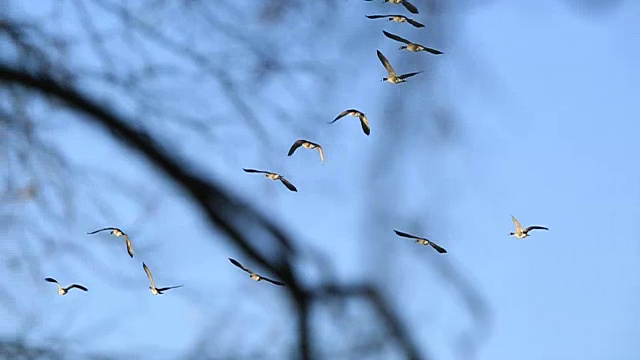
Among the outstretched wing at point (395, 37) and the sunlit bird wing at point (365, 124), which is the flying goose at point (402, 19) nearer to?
the outstretched wing at point (395, 37)

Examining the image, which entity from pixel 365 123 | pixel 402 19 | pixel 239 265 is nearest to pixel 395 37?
pixel 402 19

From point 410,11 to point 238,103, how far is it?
0.63 metres

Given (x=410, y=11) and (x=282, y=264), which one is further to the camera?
(x=282, y=264)

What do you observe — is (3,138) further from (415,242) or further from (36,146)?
(415,242)

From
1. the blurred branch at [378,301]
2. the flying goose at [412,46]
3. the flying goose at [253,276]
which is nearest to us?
the flying goose at [412,46]

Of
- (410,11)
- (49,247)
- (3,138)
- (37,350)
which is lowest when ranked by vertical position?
(37,350)

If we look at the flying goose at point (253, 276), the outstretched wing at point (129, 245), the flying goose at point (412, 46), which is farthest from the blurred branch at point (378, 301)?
the flying goose at point (412, 46)

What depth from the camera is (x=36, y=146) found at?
3.35 m

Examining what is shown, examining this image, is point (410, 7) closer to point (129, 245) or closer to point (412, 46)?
point (412, 46)

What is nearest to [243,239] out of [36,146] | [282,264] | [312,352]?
[282,264]

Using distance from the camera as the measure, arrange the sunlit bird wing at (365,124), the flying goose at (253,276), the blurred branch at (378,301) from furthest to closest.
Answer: the blurred branch at (378,301) → the flying goose at (253,276) → the sunlit bird wing at (365,124)

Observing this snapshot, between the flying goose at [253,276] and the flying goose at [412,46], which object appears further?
the flying goose at [253,276]

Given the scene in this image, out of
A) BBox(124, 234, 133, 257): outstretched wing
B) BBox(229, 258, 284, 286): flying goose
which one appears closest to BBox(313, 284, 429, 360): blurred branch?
BBox(229, 258, 284, 286): flying goose

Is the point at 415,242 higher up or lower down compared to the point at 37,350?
higher up
